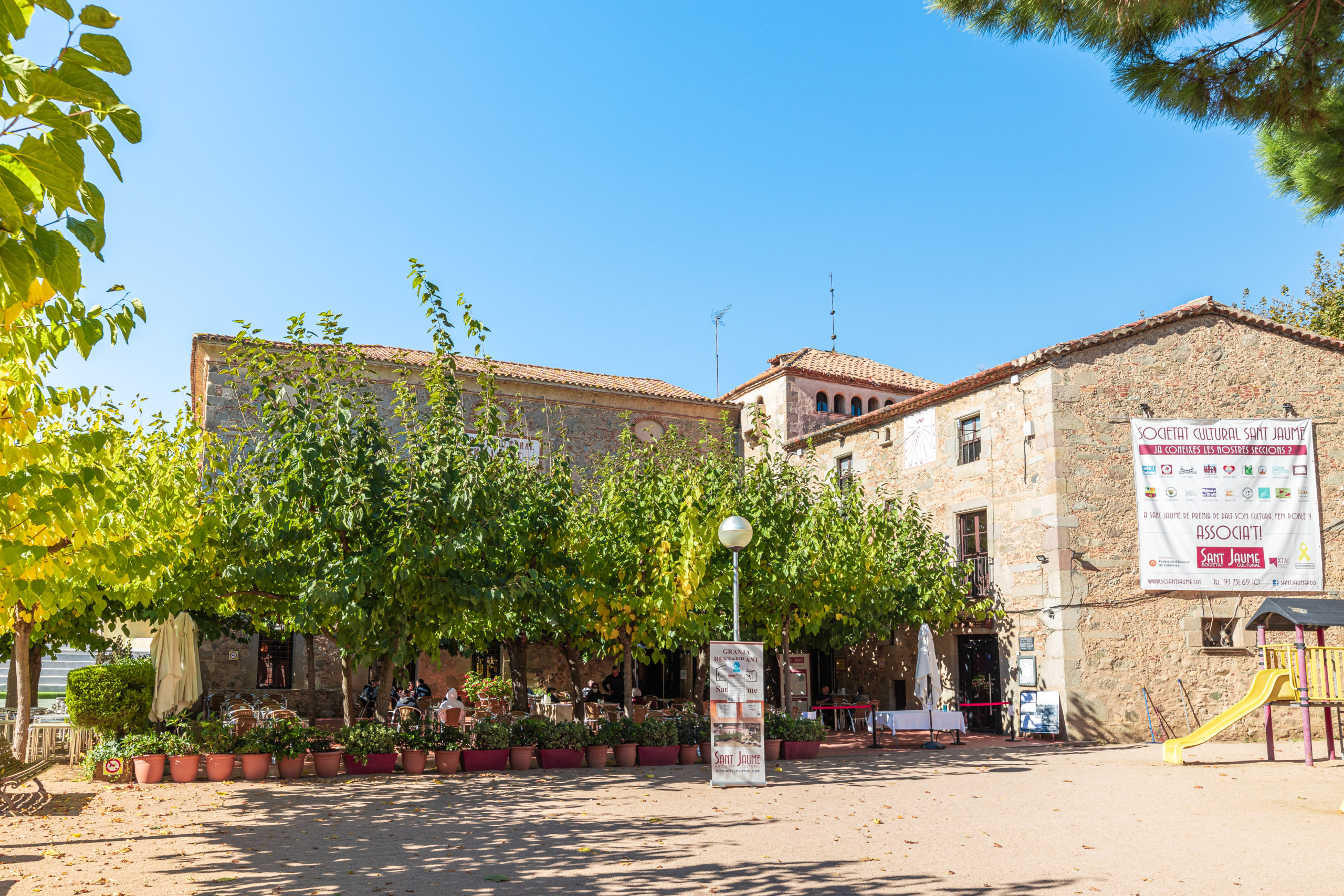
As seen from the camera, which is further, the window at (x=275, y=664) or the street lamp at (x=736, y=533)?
the window at (x=275, y=664)

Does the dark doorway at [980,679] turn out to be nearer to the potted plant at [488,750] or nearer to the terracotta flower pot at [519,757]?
the terracotta flower pot at [519,757]

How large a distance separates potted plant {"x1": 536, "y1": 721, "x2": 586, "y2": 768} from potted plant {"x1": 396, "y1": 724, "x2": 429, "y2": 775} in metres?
1.48

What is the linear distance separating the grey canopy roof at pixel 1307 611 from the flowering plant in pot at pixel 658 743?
840 cm

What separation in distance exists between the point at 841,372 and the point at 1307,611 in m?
14.1

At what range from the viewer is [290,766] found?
1176 centimetres

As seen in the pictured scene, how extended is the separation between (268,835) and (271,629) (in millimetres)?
10073

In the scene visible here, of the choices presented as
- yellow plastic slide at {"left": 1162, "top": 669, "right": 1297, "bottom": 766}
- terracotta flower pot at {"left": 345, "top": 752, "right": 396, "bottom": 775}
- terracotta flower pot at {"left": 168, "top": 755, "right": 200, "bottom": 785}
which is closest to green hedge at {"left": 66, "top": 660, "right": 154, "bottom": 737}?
terracotta flower pot at {"left": 168, "top": 755, "right": 200, "bottom": 785}

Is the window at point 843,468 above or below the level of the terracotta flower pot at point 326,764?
above

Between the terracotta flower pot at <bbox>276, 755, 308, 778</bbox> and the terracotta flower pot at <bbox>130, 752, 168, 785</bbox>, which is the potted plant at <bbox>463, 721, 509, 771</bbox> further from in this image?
the terracotta flower pot at <bbox>130, 752, 168, 785</bbox>

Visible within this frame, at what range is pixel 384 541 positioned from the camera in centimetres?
1192

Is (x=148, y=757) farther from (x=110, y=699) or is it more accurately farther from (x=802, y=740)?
(x=802, y=740)

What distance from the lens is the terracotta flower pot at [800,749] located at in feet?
46.1

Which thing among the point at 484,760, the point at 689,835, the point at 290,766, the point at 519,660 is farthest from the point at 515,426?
the point at 689,835

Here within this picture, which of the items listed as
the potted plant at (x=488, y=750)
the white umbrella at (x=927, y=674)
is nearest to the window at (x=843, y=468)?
the white umbrella at (x=927, y=674)
